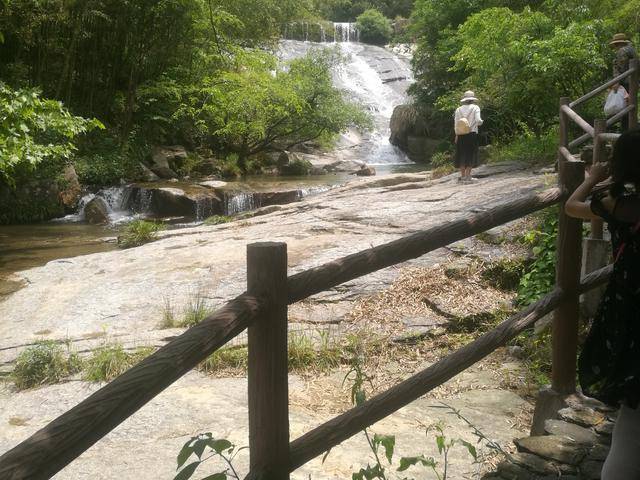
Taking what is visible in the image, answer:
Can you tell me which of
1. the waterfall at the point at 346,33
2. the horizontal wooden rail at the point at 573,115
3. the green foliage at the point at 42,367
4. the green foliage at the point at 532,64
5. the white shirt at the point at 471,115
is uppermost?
the waterfall at the point at 346,33

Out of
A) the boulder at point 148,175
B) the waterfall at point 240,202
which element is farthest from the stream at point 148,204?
the boulder at point 148,175

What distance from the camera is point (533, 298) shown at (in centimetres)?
540

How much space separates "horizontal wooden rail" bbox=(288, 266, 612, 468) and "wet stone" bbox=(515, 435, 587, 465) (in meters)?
0.45

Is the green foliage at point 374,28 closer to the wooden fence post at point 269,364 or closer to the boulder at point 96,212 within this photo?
the boulder at point 96,212

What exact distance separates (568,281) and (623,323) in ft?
3.93

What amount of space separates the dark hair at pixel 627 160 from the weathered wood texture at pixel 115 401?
3.93 feet

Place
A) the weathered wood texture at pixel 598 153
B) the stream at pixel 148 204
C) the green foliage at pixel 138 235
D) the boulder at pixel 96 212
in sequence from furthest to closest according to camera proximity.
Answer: the boulder at pixel 96 212, the stream at pixel 148 204, the green foliage at pixel 138 235, the weathered wood texture at pixel 598 153

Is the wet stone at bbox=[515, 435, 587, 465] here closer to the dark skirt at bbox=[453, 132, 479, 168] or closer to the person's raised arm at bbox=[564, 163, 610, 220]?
the person's raised arm at bbox=[564, 163, 610, 220]

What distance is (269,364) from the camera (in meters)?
1.88

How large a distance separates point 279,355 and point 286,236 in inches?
248

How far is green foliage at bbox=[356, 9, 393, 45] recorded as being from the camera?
3859 cm

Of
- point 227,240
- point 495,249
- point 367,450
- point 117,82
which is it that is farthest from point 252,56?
point 367,450

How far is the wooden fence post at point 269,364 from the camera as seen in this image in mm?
1847

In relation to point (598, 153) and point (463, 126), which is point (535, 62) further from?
point (598, 153)
